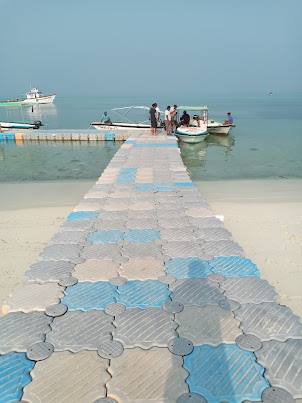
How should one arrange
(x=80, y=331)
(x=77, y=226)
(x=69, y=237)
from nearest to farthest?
(x=80, y=331)
(x=69, y=237)
(x=77, y=226)

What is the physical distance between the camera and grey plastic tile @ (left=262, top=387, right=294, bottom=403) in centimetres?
225

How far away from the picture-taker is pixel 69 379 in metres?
2.43

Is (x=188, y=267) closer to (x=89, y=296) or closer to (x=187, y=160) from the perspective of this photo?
(x=89, y=296)

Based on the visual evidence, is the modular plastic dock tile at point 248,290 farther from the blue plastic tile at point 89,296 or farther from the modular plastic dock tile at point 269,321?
the blue plastic tile at point 89,296

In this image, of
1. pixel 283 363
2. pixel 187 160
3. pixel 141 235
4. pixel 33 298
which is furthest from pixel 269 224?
pixel 187 160

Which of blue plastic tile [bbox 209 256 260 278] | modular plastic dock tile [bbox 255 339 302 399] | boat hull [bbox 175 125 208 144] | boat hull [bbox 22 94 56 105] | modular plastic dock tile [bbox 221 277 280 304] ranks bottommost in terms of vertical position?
modular plastic dock tile [bbox 255 339 302 399]

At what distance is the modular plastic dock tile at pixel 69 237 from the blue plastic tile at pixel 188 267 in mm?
1664

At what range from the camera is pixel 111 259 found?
428 centimetres

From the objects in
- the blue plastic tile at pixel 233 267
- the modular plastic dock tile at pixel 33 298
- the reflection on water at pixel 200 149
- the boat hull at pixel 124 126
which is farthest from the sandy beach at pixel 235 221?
the boat hull at pixel 124 126

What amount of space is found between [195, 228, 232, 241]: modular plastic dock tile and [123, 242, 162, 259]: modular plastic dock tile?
2.76 ft

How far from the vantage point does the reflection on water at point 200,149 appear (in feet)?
56.6

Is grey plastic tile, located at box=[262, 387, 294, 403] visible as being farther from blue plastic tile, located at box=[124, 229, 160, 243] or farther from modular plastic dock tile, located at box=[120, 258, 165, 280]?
blue plastic tile, located at box=[124, 229, 160, 243]

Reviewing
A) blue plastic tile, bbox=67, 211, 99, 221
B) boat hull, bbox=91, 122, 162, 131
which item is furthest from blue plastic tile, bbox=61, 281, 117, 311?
boat hull, bbox=91, 122, 162, 131

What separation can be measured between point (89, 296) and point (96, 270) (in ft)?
1.84
